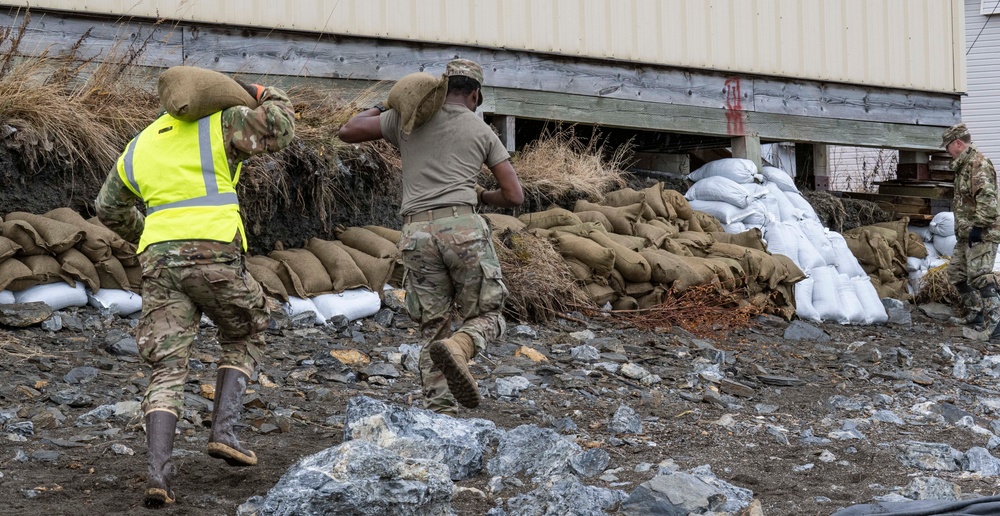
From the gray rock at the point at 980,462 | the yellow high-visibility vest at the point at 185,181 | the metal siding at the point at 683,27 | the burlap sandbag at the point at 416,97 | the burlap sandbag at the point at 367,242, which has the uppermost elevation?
the metal siding at the point at 683,27

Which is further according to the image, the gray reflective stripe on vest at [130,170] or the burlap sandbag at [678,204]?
the burlap sandbag at [678,204]

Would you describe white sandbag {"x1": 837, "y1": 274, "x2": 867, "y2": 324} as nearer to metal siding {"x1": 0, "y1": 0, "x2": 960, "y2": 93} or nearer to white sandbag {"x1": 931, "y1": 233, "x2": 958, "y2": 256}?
white sandbag {"x1": 931, "y1": 233, "x2": 958, "y2": 256}

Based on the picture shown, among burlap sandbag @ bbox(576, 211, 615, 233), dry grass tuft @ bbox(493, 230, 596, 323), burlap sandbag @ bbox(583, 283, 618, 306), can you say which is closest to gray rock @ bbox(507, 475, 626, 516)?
dry grass tuft @ bbox(493, 230, 596, 323)

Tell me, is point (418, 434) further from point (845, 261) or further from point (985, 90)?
point (985, 90)

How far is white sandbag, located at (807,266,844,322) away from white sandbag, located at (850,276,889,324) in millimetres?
273

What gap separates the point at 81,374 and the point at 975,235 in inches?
296

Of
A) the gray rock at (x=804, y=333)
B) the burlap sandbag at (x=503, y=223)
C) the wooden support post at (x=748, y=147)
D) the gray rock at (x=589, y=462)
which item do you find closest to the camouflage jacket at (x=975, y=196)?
the gray rock at (x=804, y=333)

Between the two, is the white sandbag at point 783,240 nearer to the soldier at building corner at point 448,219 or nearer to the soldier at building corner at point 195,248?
the soldier at building corner at point 448,219

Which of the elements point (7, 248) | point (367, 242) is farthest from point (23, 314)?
point (367, 242)

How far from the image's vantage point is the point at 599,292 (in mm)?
8469

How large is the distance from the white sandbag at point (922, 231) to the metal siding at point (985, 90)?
8183 mm

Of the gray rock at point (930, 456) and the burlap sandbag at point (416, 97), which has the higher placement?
the burlap sandbag at point (416, 97)

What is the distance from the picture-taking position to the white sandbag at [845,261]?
33.5ft

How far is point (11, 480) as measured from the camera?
4125 mm
